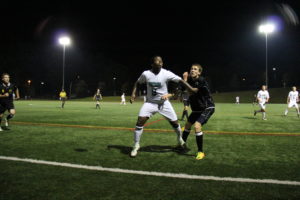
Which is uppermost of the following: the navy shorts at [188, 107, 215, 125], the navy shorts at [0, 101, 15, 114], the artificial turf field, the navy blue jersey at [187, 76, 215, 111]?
the navy blue jersey at [187, 76, 215, 111]

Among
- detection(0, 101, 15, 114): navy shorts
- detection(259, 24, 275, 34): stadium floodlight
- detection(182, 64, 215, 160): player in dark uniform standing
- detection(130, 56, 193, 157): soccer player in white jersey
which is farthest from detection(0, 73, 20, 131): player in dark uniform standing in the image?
detection(259, 24, 275, 34): stadium floodlight

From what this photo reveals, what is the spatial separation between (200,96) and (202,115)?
461 mm

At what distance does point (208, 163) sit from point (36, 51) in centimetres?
8956

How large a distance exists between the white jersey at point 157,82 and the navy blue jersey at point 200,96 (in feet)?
1.46

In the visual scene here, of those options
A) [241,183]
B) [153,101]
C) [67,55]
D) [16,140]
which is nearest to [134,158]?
[153,101]

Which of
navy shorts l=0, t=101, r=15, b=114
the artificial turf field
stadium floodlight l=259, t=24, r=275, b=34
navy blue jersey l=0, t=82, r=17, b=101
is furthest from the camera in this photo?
stadium floodlight l=259, t=24, r=275, b=34

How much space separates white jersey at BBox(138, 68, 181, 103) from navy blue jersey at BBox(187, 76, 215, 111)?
1.46ft

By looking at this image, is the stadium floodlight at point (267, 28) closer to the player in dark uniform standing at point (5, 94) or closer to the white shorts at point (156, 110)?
the player in dark uniform standing at point (5, 94)

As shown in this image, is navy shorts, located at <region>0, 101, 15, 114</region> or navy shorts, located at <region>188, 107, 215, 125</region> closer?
navy shorts, located at <region>188, 107, 215, 125</region>

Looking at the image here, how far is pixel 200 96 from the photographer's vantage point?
587 centimetres

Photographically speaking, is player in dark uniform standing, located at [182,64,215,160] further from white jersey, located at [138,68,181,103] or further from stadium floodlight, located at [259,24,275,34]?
stadium floodlight, located at [259,24,275,34]

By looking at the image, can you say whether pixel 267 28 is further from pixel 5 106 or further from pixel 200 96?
pixel 5 106

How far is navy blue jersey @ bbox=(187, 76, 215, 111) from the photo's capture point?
5.69 metres

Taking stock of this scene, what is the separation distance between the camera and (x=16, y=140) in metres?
7.47
